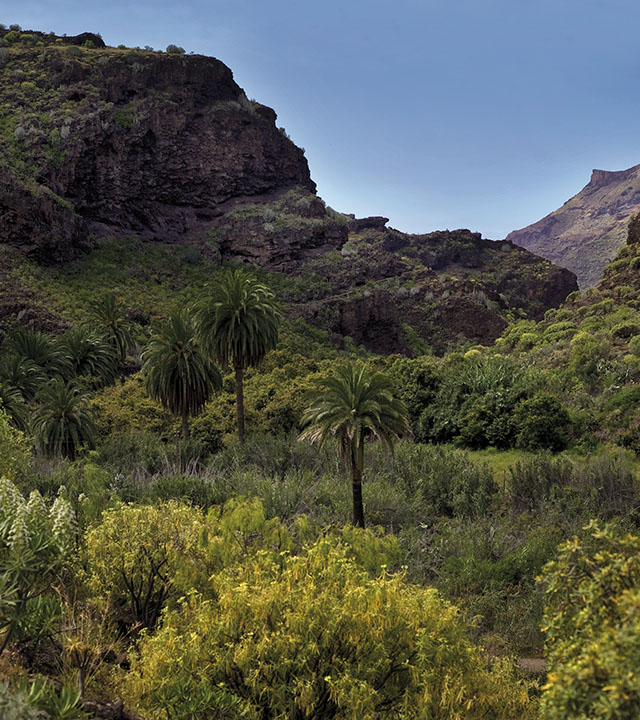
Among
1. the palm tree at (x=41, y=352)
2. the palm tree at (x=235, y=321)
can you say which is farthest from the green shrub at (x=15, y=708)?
the palm tree at (x=41, y=352)

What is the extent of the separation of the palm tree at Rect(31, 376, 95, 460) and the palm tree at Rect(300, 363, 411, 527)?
54.0 ft

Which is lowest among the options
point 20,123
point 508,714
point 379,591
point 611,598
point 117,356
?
point 508,714

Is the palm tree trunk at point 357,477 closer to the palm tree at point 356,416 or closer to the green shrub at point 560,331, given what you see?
the palm tree at point 356,416

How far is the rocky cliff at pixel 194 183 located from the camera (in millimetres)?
75250

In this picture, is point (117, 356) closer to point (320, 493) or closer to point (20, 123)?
point (320, 493)

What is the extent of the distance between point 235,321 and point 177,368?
502 centimetres

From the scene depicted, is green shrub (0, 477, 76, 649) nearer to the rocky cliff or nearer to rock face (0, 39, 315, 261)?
rock face (0, 39, 315, 261)

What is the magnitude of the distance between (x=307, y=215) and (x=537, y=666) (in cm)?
8448

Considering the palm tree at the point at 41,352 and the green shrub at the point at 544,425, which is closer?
the green shrub at the point at 544,425

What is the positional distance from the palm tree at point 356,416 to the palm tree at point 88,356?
100.0 feet

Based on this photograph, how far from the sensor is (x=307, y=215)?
9131 centimetres

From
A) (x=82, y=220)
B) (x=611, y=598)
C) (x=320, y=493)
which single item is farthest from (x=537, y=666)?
(x=82, y=220)

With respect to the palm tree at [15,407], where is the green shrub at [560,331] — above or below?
above

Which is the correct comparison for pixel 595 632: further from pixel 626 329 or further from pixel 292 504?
pixel 626 329
